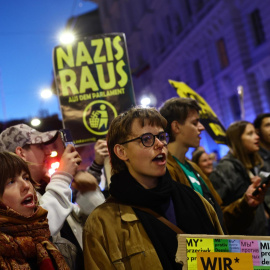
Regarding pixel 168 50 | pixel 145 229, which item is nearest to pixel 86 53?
pixel 145 229

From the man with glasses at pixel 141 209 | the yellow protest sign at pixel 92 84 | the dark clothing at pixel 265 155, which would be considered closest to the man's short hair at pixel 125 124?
the man with glasses at pixel 141 209

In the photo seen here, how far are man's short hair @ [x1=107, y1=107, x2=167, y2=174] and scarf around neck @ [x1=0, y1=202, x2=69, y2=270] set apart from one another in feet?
1.99

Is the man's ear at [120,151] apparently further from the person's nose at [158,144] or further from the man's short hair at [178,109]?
the man's short hair at [178,109]

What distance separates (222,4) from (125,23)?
19238 mm

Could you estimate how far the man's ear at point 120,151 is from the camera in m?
2.72

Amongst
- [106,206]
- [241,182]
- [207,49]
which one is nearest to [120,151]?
[106,206]

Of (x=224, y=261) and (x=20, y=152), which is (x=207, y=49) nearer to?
(x=20, y=152)

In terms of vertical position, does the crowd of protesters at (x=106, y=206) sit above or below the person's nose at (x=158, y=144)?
below

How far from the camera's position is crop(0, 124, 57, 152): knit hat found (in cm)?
306

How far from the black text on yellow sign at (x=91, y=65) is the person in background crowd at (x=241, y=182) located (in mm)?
1478

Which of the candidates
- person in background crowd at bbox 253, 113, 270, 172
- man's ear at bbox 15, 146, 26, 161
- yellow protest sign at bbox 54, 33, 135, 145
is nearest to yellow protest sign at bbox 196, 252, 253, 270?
man's ear at bbox 15, 146, 26, 161

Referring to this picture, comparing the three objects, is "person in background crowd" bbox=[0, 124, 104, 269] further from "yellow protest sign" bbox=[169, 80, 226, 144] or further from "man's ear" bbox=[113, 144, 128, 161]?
"yellow protest sign" bbox=[169, 80, 226, 144]

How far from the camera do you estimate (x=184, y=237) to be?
6.81 ft

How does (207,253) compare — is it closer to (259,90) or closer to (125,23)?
(259,90)
